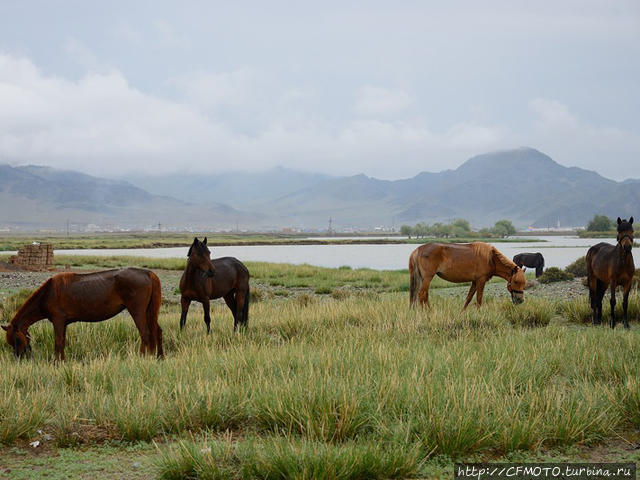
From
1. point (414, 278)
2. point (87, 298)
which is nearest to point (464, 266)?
point (414, 278)

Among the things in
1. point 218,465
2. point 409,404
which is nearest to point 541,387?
point 409,404

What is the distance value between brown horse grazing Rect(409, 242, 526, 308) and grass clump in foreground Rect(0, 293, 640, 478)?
4.02 meters

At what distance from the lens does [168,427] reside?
18.1ft

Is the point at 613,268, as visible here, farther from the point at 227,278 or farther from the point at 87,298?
the point at 87,298

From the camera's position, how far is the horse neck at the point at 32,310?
8.19 meters

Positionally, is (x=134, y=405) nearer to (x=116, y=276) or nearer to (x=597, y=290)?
(x=116, y=276)

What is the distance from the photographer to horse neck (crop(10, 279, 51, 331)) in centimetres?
819

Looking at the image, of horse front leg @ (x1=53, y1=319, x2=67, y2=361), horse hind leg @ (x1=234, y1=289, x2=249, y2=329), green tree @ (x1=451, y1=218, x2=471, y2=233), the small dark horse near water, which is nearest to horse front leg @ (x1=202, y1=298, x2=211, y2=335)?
horse hind leg @ (x1=234, y1=289, x2=249, y2=329)

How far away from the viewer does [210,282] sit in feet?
34.3

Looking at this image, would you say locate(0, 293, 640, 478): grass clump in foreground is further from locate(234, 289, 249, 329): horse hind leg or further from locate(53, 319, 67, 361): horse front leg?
locate(234, 289, 249, 329): horse hind leg

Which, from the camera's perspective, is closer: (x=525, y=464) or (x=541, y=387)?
(x=525, y=464)

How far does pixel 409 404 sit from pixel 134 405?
2.53 metres

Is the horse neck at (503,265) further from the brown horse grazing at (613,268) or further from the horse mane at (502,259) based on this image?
the brown horse grazing at (613,268)

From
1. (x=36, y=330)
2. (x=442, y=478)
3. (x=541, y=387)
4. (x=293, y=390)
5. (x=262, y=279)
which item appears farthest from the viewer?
(x=262, y=279)
